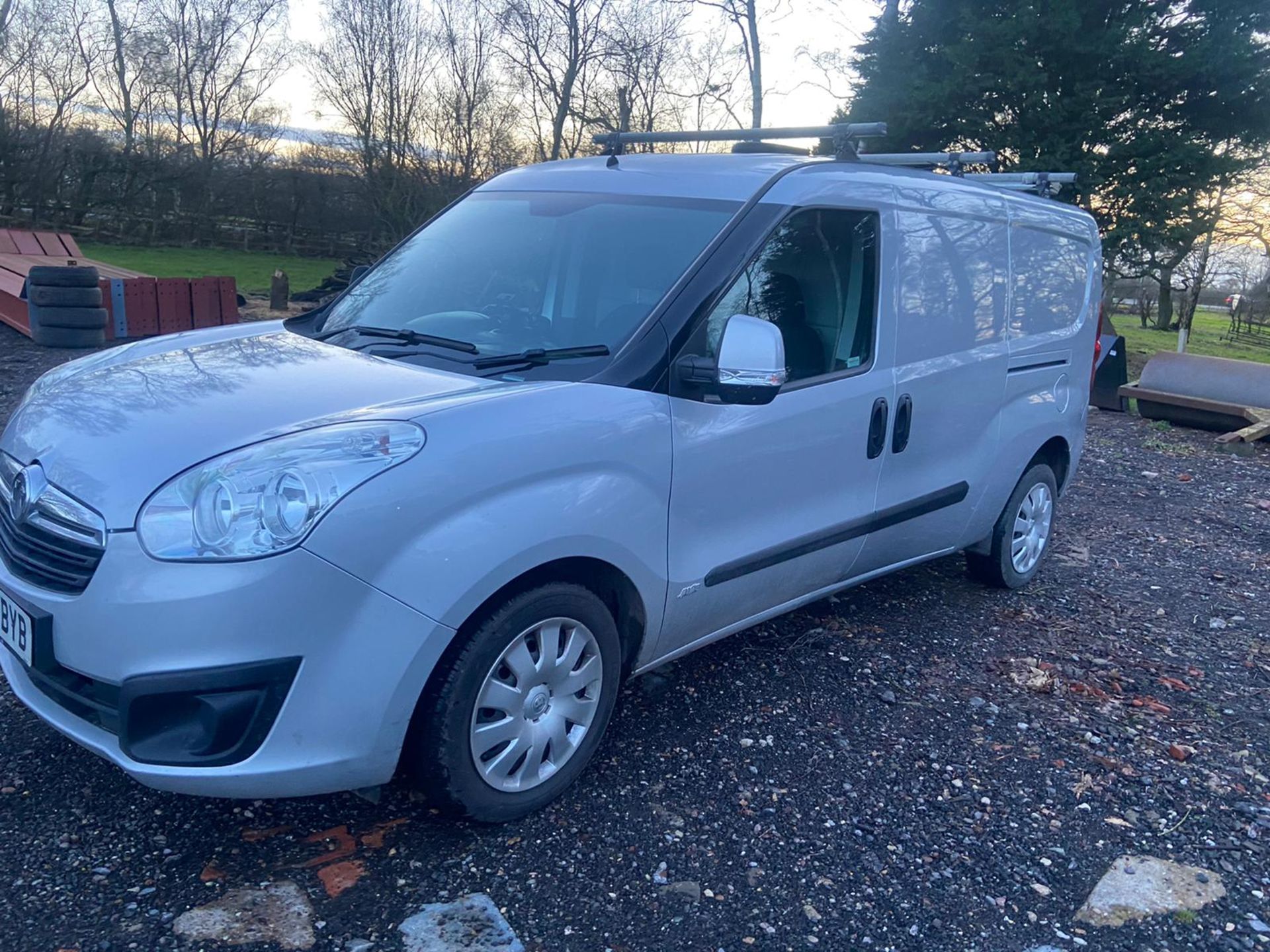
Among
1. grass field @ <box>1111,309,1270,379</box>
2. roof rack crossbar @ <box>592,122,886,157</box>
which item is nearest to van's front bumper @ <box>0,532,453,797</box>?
roof rack crossbar @ <box>592,122,886,157</box>

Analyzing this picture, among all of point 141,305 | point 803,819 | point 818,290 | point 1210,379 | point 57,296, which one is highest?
point 818,290

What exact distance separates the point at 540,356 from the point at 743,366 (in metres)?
0.63

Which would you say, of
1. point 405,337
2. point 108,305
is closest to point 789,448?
point 405,337

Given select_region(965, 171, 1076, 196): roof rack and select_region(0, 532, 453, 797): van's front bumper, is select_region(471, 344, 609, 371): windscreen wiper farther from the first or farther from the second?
select_region(965, 171, 1076, 196): roof rack

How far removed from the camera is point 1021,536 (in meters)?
5.22

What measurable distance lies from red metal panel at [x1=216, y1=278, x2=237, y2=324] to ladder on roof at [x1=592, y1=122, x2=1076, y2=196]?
9252 millimetres

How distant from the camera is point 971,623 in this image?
486cm

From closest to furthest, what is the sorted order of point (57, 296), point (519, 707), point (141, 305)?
1. point (519, 707)
2. point (57, 296)
3. point (141, 305)

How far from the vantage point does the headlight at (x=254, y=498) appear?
7.84ft

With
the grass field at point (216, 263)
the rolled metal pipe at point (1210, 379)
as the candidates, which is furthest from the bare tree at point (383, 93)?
the rolled metal pipe at point (1210, 379)

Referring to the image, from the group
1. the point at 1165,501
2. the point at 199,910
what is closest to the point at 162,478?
the point at 199,910

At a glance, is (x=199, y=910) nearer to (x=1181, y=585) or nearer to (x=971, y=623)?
(x=971, y=623)

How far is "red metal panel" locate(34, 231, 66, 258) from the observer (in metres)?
17.3

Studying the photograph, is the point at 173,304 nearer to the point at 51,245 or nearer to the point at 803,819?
the point at 51,245
